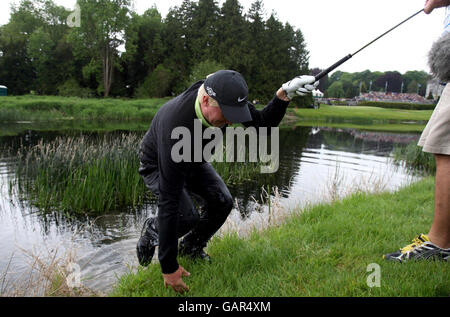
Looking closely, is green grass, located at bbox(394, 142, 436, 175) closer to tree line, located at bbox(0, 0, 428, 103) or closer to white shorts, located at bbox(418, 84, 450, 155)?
white shorts, located at bbox(418, 84, 450, 155)

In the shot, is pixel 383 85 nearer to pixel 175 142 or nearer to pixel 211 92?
pixel 211 92

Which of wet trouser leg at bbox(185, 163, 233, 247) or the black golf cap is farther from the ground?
the black golf cap

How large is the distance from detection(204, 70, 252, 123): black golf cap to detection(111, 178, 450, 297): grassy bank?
4.92 feet

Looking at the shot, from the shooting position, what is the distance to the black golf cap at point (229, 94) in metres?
2.60

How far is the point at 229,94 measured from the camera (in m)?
2.60

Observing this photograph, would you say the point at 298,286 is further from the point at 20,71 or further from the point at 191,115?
the point at 20,71

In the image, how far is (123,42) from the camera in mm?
53156

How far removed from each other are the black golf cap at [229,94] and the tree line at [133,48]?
4588 cm

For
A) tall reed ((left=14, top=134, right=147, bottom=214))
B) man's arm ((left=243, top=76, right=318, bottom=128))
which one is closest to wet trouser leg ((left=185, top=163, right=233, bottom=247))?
man's arm ((left=243, top=76, right=318, bottom=128))

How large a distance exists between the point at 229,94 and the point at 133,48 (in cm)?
5467

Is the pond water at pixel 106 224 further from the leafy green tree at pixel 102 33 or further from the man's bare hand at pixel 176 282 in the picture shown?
the leafy green tree at pixel 102 33

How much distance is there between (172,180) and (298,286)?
1.47 meters

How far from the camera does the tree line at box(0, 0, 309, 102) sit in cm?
4884

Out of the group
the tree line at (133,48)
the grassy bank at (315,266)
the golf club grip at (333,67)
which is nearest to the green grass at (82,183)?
the grassy bank at (315,266)
